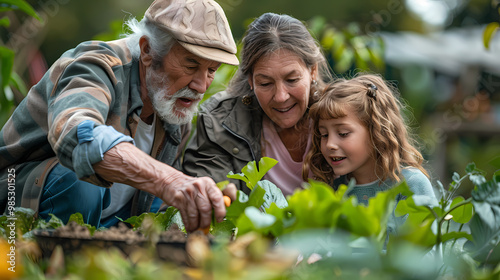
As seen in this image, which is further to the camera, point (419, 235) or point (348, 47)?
point (348, 47)

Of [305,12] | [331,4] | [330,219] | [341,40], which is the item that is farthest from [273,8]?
[330,219]

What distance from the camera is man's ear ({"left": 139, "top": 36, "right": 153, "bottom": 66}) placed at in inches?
93.0

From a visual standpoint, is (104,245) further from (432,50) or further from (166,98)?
(432,50)

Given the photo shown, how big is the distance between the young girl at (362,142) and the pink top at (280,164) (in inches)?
5.5

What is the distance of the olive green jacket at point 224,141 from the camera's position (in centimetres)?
262

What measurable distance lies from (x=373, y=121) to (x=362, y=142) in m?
0.11

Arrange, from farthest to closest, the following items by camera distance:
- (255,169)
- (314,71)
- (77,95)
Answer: (314,71) → (77,95) → (255,169)

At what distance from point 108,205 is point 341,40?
6.54ft

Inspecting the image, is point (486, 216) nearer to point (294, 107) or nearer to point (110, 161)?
point (110, 161)

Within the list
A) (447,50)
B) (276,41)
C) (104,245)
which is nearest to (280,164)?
(276,41)

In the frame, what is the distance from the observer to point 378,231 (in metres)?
0.95

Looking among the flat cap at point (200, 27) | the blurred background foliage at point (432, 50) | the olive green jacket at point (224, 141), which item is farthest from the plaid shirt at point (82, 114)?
the blurred background foliage at point (432, 50)

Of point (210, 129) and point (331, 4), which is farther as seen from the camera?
point (331, 4)

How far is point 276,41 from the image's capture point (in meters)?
2.51
